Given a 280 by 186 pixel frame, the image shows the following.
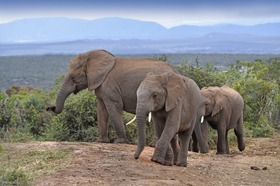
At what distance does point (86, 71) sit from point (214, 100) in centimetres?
334

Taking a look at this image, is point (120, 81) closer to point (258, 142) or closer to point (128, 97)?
point (128, 97)

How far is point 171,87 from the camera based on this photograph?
1061cm

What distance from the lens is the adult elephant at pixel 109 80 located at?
1267cm

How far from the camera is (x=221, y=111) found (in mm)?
15258

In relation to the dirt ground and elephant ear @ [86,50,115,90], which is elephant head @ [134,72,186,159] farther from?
elephant ear @ [86,50,115,90]

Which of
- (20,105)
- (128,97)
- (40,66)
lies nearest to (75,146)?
(128,97)

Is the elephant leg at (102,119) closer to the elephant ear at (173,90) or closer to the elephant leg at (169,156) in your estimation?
the elephant leg at (169,156)

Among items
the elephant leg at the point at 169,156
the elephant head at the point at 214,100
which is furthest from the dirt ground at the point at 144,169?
the elephant head at the point at 214,100

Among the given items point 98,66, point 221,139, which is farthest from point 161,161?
point 221,139

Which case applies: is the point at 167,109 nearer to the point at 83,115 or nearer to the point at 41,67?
the point at 83,115

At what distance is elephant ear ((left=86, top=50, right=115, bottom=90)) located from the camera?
12969mm

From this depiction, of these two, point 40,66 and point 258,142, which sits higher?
point 258,142

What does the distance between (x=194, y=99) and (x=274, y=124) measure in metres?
11.8

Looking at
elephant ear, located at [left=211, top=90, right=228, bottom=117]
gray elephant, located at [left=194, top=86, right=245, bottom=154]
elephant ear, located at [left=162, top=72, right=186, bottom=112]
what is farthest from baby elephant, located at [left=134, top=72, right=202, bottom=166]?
elephant ear, located at [left=211, top=90, right=228, bottom=117]
